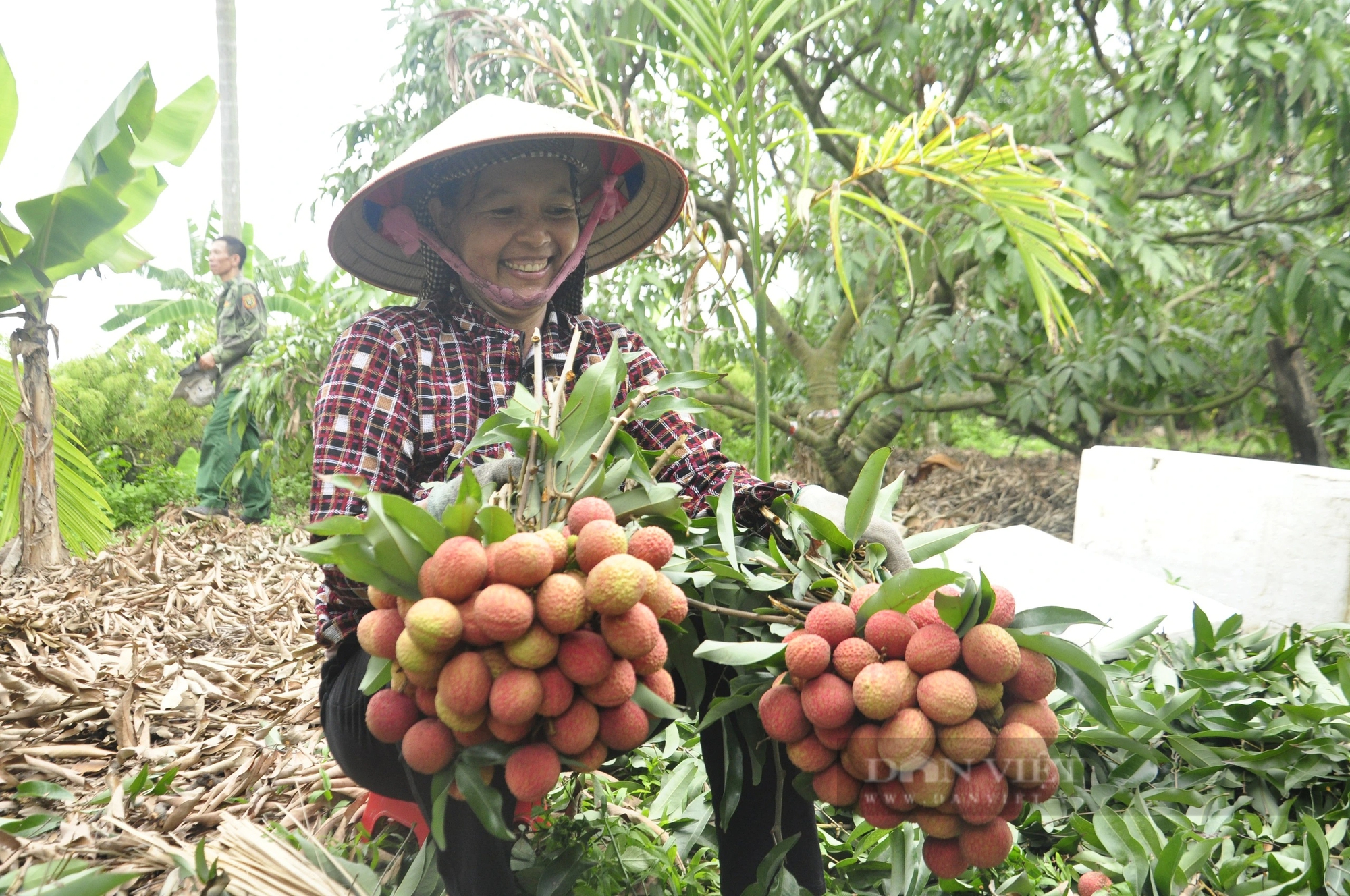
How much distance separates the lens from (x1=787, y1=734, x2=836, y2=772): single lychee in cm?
86

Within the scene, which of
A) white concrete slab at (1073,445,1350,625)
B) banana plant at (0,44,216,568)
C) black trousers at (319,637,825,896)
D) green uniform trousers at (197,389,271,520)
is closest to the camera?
black trousers at (319,637,825,896)

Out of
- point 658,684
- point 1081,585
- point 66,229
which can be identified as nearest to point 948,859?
point 658,684

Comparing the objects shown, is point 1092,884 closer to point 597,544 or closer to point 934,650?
point 934,650

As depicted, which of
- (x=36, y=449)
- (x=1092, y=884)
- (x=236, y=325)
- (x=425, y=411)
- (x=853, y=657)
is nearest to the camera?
(x=853, y=657)

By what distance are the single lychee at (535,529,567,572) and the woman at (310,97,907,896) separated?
0.36 metres

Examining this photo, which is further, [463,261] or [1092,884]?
[463,261]

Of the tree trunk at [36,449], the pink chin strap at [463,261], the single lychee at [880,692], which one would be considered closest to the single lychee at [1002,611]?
the single lychee at [880,692]

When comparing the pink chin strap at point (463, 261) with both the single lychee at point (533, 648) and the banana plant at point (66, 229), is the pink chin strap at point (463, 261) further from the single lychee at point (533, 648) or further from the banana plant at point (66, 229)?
the banana plant at point (66, 229)

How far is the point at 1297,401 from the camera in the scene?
147 inches

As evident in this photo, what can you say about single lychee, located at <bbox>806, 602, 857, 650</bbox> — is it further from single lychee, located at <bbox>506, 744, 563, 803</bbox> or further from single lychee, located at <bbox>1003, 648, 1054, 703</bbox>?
single lychee, located at <bbox>506, 744, 563, 803</bbox>

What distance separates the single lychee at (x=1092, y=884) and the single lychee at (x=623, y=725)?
785 mm

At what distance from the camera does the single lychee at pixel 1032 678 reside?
2.62 ft

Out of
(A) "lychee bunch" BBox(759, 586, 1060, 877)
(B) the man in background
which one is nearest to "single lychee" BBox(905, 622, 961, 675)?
(A) "lychee bunch" BBox(759, 586, 1060, 877)

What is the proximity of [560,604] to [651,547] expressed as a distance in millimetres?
127
